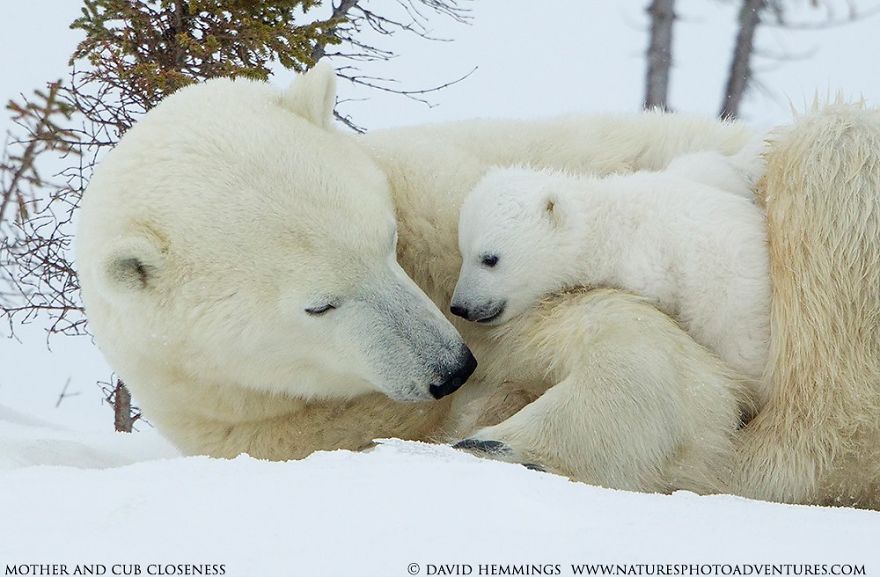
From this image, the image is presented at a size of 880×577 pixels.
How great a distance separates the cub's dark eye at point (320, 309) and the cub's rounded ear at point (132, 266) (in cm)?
39

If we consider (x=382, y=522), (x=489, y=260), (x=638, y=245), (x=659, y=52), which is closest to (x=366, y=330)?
(x=489, y=260)

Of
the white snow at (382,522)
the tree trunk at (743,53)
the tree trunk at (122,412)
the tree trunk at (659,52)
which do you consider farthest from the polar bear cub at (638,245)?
the tree trunk at (743,53)

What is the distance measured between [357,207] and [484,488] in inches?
45.9

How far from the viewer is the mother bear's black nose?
2631mm

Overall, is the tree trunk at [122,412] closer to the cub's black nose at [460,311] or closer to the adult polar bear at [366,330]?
the adult polar bear at [366,330]

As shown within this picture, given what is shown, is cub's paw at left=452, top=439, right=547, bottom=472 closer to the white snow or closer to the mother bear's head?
the mother bear's head

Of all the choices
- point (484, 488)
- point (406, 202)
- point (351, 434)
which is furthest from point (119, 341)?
point (484, 488)

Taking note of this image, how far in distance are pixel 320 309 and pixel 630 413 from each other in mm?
819

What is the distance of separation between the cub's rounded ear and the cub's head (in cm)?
87

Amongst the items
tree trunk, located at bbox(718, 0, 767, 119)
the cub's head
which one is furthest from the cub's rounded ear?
tree trunk, located at bbox(718, 0, 767, 119)

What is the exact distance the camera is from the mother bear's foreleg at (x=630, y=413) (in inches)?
97.4

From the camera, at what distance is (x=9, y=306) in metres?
5.80

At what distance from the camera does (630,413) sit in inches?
97.9

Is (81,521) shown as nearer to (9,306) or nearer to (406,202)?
(406,202)
